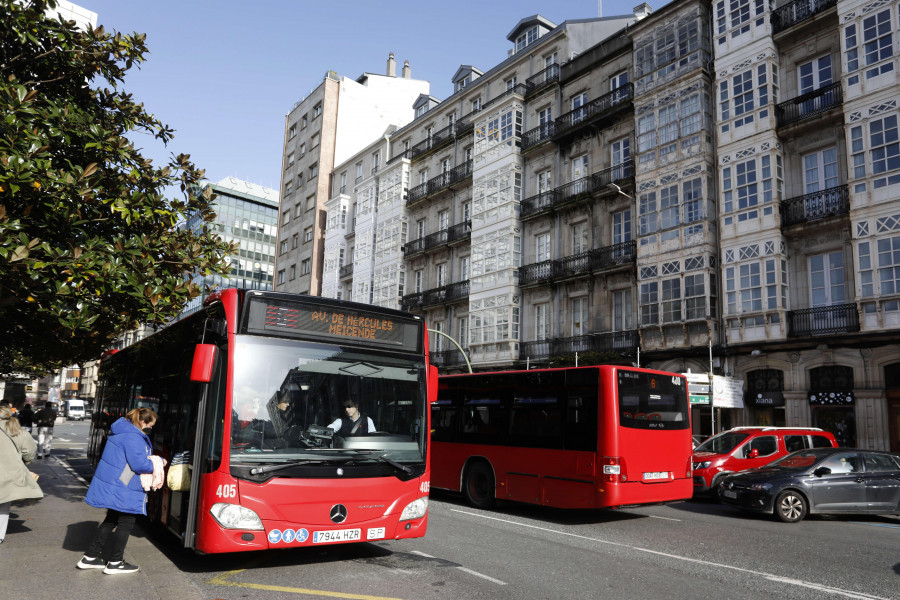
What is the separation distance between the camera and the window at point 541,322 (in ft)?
97.8

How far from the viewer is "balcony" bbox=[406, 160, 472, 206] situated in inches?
1426

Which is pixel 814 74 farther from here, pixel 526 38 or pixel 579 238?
pixel 526 38

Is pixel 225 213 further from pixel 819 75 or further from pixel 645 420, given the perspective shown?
pixel 645 420

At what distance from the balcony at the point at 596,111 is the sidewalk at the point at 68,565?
23690 mm

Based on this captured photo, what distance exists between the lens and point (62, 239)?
863 cm

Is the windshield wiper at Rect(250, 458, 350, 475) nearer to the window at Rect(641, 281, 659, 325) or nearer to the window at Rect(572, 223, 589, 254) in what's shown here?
the window at Rect(641, 281, 659, 325)

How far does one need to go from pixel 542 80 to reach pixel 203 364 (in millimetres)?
29480

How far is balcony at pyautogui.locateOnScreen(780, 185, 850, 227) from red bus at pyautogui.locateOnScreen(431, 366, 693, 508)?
1137cm

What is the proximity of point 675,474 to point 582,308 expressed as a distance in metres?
16.8

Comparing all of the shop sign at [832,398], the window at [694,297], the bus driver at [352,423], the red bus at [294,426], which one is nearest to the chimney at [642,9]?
the window at [694,297]

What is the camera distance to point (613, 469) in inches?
432

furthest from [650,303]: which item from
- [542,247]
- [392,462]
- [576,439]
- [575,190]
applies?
[392,462]

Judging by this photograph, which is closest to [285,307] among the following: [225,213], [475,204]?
[475,204]

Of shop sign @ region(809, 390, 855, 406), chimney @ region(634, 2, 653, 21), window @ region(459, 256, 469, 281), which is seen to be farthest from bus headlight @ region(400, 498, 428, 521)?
chimney @ region(634, 2, 653, 21)
